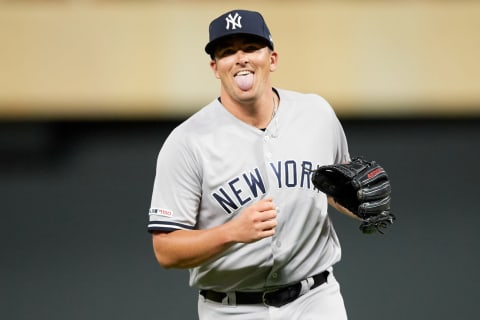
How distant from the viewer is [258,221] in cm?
237

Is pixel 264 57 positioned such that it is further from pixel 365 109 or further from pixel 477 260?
pixel 477 260

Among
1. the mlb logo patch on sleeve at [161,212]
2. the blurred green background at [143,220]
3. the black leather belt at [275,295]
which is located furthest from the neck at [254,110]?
the blurred green background at [143,220]

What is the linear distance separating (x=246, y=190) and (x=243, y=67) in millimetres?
371

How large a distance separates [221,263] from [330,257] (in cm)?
36

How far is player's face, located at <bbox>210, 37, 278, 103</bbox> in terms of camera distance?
8.70ft

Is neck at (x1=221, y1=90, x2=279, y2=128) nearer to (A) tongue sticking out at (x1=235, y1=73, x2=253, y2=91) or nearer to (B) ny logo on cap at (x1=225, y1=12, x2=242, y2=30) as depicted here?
(A) tongue sticking out at (x1=235, y1=73, x2=253, y2=91)

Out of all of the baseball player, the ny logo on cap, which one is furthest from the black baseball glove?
the ny logo on cap

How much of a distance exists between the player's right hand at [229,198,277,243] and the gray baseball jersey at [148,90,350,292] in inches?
11.0

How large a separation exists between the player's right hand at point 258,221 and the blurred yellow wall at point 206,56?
8.64ft

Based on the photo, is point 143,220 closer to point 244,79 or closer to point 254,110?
point 254,110

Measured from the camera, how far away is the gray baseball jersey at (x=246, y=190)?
2672 mm

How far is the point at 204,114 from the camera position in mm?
2801

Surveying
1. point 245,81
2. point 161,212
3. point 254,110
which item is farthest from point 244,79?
point 161,212

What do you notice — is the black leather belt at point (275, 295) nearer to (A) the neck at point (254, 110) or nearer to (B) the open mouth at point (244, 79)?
(A) the neck at point (254, 110)
